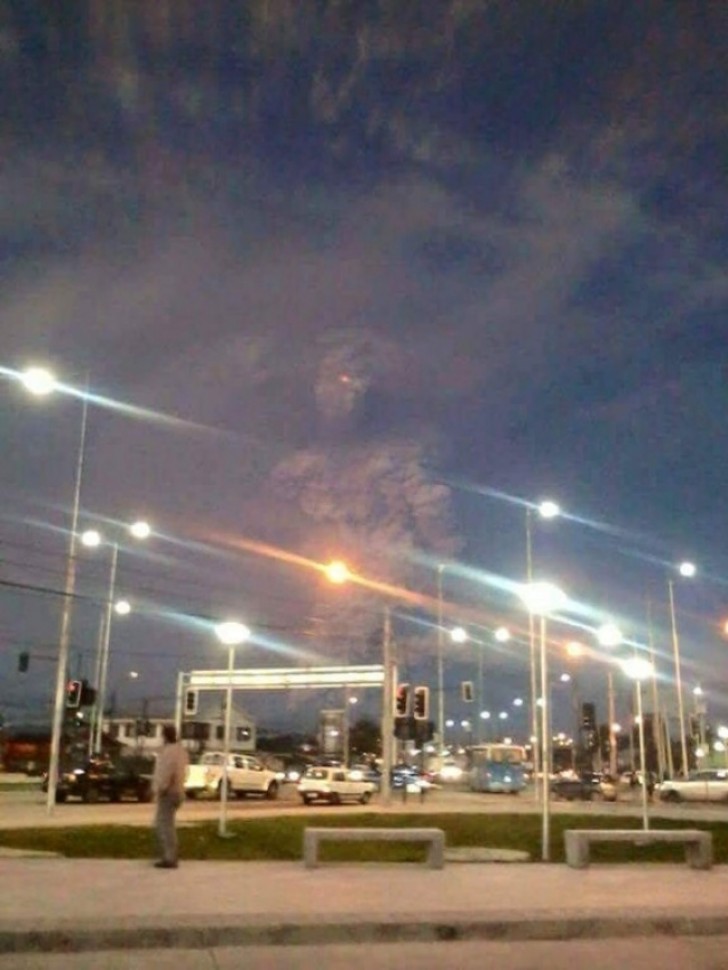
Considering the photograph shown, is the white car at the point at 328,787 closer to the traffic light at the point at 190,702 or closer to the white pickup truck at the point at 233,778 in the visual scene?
the white pickup truck at the point at 233,778

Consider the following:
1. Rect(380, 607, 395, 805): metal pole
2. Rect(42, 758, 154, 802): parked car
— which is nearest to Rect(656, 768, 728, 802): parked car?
Rect(380, 607, 395, 805): metal pole

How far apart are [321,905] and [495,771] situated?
174 ft

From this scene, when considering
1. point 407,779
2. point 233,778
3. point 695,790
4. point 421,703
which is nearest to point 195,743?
point 407,779

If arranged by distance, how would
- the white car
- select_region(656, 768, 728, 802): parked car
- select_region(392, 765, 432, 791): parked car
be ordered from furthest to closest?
1. select_region(392, 765, 432, 791): parked car
2. select_region(656, 768, 728, 802): parked car
3. the white car

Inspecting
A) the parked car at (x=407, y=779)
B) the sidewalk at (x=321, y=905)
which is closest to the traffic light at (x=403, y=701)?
the parked car at (x=407, y=779)

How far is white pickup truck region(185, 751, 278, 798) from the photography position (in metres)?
41.9

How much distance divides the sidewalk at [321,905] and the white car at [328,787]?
92.6 feet

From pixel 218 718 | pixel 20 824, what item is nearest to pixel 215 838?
pixel 20 824

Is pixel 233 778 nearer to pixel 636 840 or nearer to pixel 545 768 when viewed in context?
pixel 545 768

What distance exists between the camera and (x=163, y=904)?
1133 cm

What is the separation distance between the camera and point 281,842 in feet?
65.8

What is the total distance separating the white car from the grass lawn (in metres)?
15.4

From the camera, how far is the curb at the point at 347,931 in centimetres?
978

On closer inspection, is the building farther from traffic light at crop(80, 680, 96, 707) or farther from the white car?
traffic light at crop(80, 680, 96, 707)
